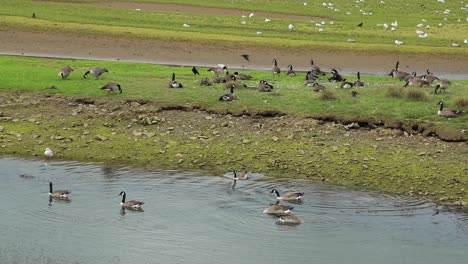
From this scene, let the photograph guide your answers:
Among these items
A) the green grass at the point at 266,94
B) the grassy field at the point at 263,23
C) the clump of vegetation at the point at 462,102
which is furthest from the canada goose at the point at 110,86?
the grassy field at the point at 263,23

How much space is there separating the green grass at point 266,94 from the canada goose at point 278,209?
761cm

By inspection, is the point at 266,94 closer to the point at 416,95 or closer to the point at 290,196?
the point at 416,95

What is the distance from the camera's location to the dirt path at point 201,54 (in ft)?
145

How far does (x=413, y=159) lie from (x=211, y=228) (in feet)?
24.8

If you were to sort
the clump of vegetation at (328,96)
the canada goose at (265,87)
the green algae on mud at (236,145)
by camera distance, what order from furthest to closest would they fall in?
1. the canada goose at (265,87)
2. the clump of vegetation at (328,96)
3. the green algae on mud at (236,145)

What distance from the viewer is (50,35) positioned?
47594 millimetres

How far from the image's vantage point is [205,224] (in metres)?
20.7

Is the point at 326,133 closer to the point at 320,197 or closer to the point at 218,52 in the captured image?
the point at 320,197

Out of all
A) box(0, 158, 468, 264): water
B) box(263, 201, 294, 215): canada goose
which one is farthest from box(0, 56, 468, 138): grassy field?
box(263, 201, 294, 215): canada goose

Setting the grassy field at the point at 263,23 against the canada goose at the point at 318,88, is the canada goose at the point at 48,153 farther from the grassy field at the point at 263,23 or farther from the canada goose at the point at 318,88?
the grassy field at the point at 263,23

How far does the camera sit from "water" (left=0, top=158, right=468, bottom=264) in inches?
748

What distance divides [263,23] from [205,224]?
3790 centimetres

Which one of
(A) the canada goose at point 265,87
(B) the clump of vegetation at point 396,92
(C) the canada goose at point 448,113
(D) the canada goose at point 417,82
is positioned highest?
(D) the canada goose at point 417,82

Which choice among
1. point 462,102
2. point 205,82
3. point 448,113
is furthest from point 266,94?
point 462,102
